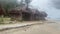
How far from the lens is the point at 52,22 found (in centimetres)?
271

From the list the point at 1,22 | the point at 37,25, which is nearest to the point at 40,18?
the point at 37,25

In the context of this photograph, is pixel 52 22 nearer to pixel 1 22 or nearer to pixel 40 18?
pixel 40 18

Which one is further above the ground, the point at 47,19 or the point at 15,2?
the point at 15,2

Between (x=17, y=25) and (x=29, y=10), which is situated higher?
(x=29, y=10)

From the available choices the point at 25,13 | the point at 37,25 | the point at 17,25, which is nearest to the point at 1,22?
the point at 17,25

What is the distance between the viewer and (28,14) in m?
2.81

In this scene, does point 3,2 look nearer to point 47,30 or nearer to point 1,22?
point 1,22

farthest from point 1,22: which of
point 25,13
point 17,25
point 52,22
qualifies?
point 52,22

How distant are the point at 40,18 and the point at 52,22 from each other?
270 millimetres

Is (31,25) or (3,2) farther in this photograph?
(31,25)

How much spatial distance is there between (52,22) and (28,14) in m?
0.49

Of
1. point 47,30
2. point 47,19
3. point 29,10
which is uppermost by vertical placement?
point 29,10

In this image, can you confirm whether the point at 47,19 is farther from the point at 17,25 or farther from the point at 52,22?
the point at 17,25

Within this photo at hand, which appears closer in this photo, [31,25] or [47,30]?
[47,30]
